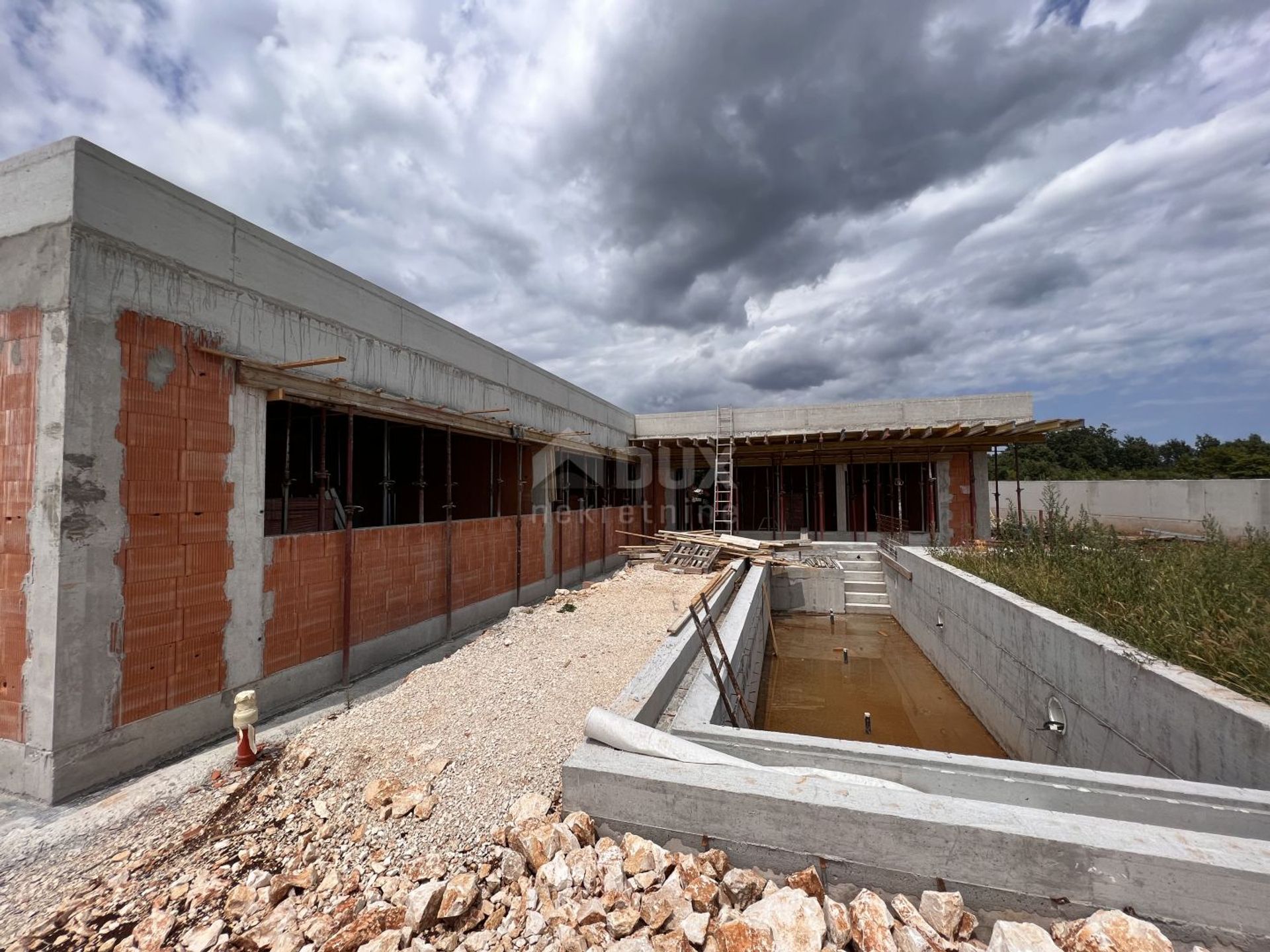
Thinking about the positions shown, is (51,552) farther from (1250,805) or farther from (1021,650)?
(1021,650)

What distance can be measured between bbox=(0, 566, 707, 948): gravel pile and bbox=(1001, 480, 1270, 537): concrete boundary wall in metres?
22.0

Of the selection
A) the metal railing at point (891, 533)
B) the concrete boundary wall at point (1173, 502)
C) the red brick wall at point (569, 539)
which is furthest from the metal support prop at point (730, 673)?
the concrete boundary wall at point (1173, 502)

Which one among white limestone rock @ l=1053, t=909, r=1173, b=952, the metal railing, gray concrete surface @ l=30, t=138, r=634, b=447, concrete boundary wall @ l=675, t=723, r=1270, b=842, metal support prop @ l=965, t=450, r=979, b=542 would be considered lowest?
white limestone rock @ l=1053, t=909, r=1173, b=952

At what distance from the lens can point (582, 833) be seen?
3379 mm

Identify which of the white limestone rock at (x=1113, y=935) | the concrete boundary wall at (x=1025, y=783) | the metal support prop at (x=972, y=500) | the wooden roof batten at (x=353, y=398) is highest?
the wooden roof batten at (x=353, y=398)

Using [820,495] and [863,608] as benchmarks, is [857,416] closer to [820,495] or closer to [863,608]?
[820,495]

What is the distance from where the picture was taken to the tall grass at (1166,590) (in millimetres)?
4430

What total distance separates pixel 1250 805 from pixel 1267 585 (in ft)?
11.8

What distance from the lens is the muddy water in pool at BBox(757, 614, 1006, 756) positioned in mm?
7832

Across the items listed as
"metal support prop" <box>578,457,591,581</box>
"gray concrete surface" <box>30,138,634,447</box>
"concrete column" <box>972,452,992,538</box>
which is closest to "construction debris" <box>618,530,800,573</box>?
"metal support prop" <box>578,457,591,581</box>

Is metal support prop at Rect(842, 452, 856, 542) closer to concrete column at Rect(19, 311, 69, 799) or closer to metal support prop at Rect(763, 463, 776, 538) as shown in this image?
metal support prop at Rect(763, 463, 776, 538)

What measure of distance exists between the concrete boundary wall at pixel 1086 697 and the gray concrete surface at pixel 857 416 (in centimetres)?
927

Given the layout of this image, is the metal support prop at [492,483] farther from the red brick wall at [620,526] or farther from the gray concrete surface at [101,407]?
the gray concrete surface at [101,407]

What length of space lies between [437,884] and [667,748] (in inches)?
62.5
